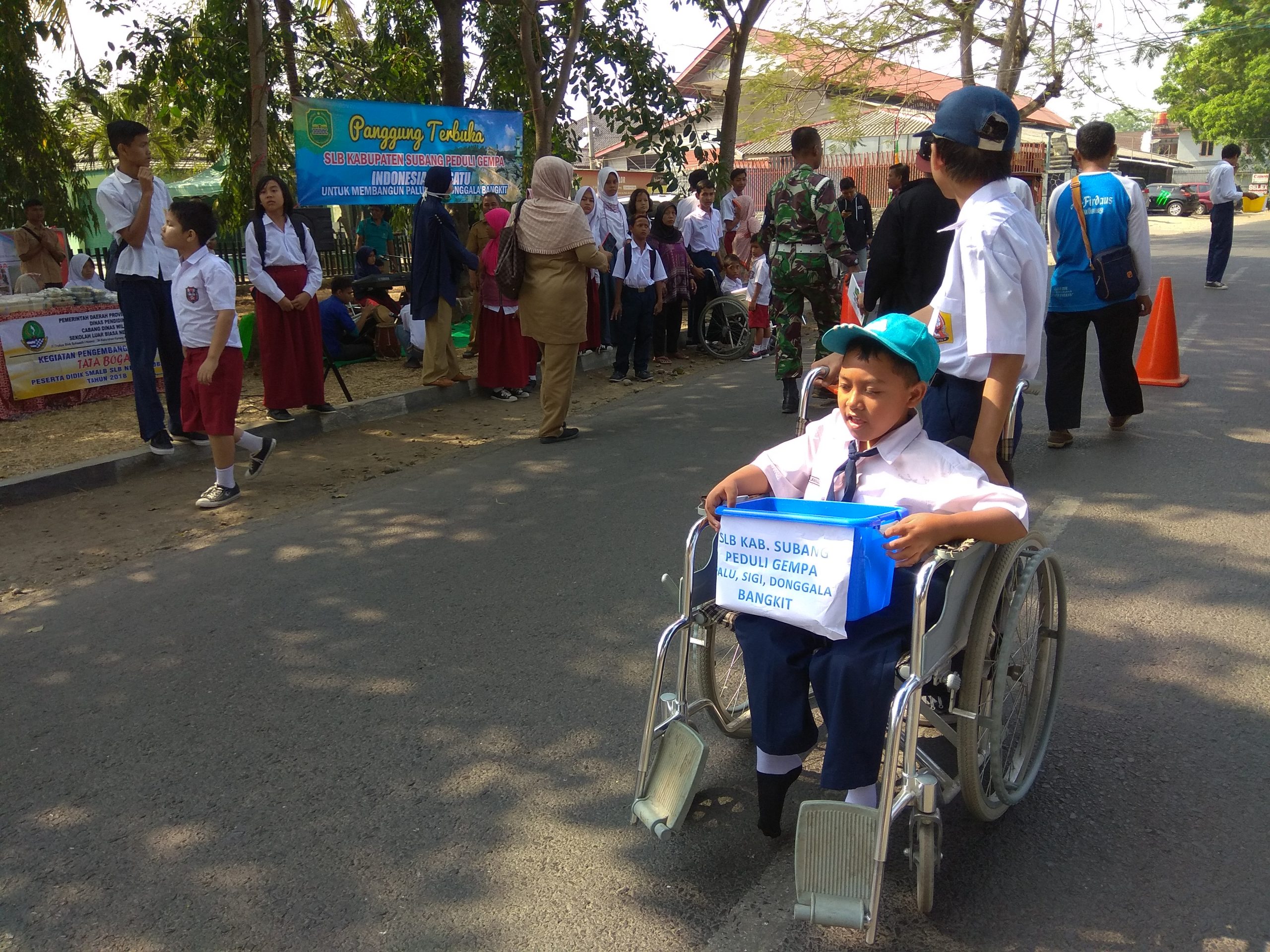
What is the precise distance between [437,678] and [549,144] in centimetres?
894

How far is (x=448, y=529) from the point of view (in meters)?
5.70

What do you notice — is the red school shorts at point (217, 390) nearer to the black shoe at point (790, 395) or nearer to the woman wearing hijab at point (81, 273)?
the black shoe at point (790, 395)

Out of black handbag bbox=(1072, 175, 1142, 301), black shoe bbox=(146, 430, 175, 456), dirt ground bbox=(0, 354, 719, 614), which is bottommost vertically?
dirt ground bbox=(0, 354, 719, 614)

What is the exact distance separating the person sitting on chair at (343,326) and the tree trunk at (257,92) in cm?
133

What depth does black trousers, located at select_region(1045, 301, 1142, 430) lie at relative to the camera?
670 centimetres

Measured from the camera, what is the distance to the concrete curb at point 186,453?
6.55 m

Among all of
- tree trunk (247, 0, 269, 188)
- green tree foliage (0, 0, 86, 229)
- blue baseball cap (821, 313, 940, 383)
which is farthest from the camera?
green tree foliage (0, 0, 86, 229)

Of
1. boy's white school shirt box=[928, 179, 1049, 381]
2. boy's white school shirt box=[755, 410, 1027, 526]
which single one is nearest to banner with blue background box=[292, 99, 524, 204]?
boy's white school shirt box=[928, 179, 1049, 381]

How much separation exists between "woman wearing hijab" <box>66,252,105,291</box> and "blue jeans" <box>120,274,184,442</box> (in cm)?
495

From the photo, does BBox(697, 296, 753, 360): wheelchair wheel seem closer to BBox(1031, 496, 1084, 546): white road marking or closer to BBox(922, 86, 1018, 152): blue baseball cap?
BBox(1031, 496, 1084, 546): white road marking

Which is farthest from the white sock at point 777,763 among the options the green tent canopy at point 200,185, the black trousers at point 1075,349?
the green tent canopy at point 200,185

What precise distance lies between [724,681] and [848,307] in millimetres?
3879

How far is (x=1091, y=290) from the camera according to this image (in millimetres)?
6684

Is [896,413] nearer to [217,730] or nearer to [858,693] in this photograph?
[858,693]
